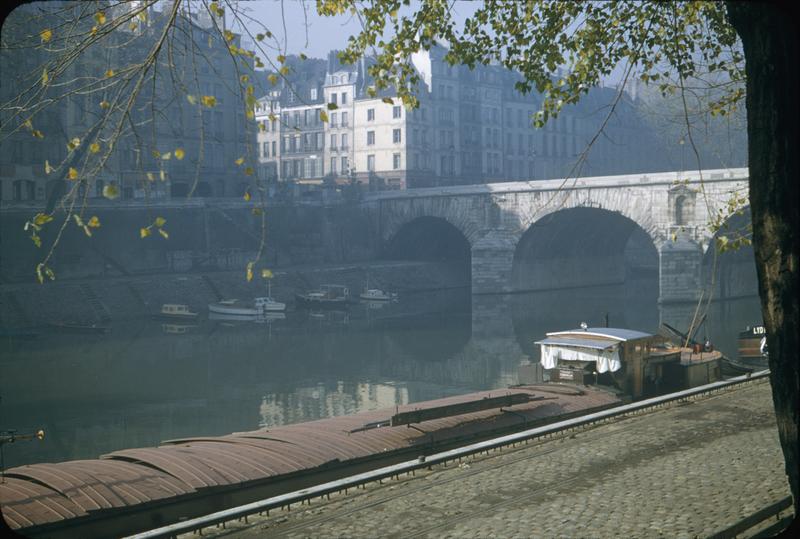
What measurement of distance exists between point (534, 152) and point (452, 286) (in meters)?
32.2

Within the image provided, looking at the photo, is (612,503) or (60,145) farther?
(60,145)

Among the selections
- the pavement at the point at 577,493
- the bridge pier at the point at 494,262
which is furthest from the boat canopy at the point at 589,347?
the bridge pier at the point at 494,262

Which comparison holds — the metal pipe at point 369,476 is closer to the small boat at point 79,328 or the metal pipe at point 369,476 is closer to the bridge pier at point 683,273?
the small boat at point 79,328

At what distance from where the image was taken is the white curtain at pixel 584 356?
21.5 metres

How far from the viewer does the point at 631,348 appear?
21859mm

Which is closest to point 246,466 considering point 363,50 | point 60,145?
point 363,50

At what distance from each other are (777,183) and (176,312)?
1751 inches

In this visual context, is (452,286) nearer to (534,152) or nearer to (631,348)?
(534,152)

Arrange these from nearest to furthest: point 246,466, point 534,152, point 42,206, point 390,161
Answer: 1. point 246,466
2. point 42,206
3. point 390,161
4. point 534,152

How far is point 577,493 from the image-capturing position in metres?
11.5

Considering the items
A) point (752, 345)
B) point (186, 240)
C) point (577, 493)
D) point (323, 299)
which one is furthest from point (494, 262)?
point (577, 493)

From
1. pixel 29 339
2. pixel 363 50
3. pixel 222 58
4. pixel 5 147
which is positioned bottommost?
pixel 29 339

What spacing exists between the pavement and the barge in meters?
1.39

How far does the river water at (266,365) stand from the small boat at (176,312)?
84 cm
